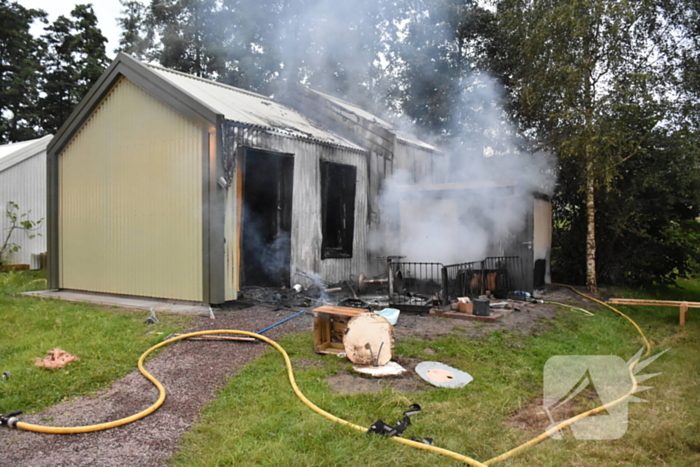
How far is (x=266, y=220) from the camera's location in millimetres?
9531

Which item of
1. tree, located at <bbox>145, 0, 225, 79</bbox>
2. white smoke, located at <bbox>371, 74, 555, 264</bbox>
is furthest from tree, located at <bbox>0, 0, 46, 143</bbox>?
white smoke, located at <bbox>371, 74, 555, 264</bbox>

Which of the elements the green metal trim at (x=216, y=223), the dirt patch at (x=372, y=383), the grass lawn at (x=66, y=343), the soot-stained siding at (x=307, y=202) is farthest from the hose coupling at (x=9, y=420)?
the soot-stained siding at (x=307, y=202)

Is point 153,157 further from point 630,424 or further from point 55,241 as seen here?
point 630,424

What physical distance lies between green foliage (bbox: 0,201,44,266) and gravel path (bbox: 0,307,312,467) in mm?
11917

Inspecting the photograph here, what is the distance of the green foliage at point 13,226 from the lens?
13992mm

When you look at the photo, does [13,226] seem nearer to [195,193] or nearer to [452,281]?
[195,193]

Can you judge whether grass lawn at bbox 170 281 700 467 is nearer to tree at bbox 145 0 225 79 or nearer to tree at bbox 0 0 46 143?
tree at bbox 145 0 225 79

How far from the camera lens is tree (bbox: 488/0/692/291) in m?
9.60

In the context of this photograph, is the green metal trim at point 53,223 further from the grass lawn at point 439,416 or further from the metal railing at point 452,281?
the metal railing at point 452,281

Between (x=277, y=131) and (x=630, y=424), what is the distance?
23.7 feet

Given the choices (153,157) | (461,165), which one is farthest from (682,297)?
(153,157)

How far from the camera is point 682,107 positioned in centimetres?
1014

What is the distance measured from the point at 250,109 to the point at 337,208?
2835mm

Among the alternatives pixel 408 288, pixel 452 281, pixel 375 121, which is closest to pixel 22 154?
pixel 375 121
